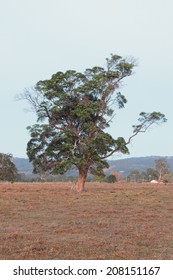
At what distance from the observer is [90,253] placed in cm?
1134

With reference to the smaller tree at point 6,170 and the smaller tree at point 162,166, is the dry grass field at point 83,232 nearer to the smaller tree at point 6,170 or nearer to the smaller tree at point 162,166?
the smaller tree at point 6,170

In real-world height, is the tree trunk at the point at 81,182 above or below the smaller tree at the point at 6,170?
below

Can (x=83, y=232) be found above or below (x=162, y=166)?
below

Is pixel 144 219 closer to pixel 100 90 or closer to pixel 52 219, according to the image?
pixel 52 219

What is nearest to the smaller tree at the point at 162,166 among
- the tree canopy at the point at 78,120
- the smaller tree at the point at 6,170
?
the smaller tree at the point at 6,170

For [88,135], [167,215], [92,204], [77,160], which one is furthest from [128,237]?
[88,135]

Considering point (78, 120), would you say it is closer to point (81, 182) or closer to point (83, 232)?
point (81, 182)

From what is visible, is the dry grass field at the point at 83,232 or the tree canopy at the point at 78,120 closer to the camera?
the dry grass field at the point at 83,232

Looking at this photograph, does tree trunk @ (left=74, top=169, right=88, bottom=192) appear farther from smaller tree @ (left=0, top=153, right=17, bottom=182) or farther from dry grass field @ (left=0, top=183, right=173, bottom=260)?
smaller tree @ (left=0, top=153, right=17, bottom=182)

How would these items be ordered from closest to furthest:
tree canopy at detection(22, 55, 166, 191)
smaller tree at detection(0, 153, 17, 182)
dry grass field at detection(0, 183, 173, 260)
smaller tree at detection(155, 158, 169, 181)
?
dry grass field at detection(0, 183, 173, 260), tree canopy at detection(22, 55, 166, 191), smaller tree at detection(0, 153, 17, 182), smaller tree at detection(155, 158, 169, 181)

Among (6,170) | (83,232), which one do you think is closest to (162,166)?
(6,170)

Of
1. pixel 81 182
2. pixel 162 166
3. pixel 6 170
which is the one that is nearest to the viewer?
pixel 81 182

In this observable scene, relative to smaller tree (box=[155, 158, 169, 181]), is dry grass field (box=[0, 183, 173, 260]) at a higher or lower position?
lower

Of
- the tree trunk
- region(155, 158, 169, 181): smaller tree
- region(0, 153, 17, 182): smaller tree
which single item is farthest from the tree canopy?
region(155, 158, 169, 181): smaller tree
